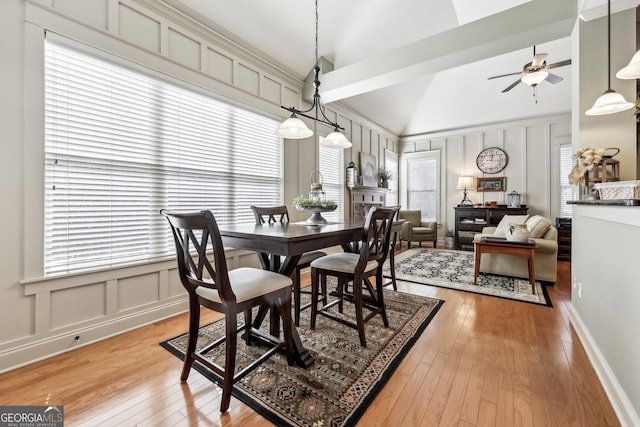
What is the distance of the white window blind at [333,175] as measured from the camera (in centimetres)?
459

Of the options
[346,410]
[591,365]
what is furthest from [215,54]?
[591,365]

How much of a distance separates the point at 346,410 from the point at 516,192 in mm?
6258

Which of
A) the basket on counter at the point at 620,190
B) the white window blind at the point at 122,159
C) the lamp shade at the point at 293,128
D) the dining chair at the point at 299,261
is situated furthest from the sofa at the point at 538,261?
the white window blind at the point at 122,159

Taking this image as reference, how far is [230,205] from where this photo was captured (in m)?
3.14

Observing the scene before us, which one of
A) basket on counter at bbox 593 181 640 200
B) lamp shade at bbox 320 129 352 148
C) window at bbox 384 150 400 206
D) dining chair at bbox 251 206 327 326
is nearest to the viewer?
basket on counter at bbox 593 181 640 200

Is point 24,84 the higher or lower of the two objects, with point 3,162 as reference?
higher

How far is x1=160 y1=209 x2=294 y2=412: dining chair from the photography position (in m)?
1.35

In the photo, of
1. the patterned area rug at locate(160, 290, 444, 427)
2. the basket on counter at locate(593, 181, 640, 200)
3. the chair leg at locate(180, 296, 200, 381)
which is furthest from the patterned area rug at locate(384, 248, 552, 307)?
the chair leg at locate(180, 296, 200, 381)

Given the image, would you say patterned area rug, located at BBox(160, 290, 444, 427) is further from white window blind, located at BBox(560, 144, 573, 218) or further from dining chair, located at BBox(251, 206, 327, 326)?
white window blind, located at BBox(560, 144, 573, 218)

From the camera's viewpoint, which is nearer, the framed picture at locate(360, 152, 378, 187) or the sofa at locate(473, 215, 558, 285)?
the sofa at locate(473, 215, 558, 285)

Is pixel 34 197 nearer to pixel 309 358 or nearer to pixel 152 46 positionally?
pixel 152 46

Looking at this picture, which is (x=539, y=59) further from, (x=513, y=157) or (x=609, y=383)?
(x=609, y=383)
